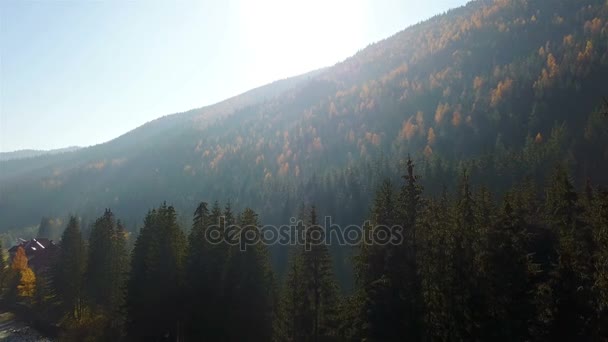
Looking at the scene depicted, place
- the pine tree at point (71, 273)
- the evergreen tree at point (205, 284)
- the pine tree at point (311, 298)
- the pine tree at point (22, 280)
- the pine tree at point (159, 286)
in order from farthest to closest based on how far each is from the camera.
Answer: the pine tree at point (22, 280) → the pine tree at point (71, 273) → the pine tree at point (159, 286) → the evergreen tree at point (205, 284) → the pine tree at point (311, 298)

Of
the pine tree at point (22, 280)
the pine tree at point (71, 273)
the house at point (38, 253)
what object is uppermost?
the pine tree at point (71, 273)

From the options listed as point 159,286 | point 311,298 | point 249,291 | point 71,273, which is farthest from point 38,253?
point 311,298

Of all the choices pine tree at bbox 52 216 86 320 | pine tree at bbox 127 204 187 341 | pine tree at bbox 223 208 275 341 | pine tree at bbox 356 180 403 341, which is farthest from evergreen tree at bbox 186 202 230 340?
pine tree at bbox 52 216 86 320

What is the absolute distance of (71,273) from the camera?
58906mm

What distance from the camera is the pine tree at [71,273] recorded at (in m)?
58.3

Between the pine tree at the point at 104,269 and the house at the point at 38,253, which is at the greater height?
the pine tree at the point at 104,269

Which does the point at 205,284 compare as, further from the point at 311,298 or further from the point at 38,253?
the point at 38,253

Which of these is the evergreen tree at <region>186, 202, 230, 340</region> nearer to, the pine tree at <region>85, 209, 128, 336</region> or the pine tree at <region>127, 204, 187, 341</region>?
A: the pine tree at <region>127, 204, 187, 341</region>

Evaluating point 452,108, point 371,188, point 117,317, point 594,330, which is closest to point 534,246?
point 594,330

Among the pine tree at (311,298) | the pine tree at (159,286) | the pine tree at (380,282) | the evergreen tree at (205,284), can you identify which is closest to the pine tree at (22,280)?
the pine tree at (159,286)

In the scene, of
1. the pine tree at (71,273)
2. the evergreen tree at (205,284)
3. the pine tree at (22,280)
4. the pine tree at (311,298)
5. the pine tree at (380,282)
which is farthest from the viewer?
the pine tree at (22,280)

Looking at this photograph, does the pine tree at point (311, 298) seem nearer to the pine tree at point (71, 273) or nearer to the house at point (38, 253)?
the pine tree at point (71, 273)

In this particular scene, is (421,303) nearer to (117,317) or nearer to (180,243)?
(180,243)

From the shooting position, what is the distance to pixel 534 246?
138ft
